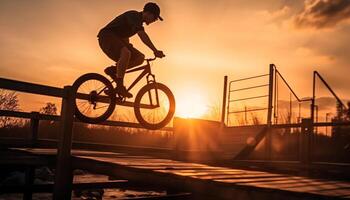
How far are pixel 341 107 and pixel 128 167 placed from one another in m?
11.5

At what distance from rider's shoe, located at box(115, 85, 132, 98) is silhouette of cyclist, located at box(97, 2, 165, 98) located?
0.27 feet

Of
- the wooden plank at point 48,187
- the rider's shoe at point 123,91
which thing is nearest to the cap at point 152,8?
the rider's shoe at point 123,91

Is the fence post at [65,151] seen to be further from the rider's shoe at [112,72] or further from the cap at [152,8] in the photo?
the cap at [152,8]

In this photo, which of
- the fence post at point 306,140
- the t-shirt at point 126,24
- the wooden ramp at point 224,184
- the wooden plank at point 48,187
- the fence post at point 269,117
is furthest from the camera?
the fence post at point 269,117

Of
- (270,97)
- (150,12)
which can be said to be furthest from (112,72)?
(270,97)

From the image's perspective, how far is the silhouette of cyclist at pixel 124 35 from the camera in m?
7.14

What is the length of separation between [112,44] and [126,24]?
1.44 ft

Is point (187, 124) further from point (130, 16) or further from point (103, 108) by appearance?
point (130, 16)

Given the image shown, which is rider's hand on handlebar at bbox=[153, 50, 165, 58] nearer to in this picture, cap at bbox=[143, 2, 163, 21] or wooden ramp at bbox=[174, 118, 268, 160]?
cap at bbox=[143, 2, 163, 21]

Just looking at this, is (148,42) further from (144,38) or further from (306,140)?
(306,140)

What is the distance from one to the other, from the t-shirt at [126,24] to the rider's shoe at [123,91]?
3.10ft

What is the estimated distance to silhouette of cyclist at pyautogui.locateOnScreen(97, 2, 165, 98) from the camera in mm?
Result: 7145

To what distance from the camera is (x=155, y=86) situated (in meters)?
8.19

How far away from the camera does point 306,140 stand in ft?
32.9
